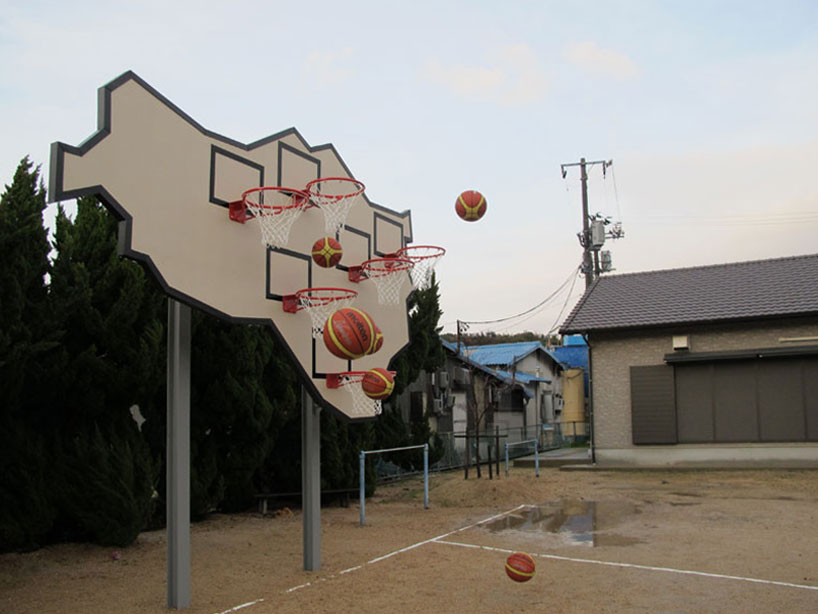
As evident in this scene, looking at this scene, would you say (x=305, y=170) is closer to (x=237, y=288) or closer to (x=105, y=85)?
(x=237, y=288)

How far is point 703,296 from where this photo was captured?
2025cm

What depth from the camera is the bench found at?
505 inches

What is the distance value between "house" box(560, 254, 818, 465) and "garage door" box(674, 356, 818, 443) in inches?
0.9

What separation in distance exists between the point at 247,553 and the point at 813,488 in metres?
11.2

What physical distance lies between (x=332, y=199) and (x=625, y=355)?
13217 mm

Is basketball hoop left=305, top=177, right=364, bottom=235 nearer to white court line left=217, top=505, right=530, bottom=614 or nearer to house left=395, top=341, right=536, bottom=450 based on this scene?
white court line left=217, top=505, right=530, bottom=614

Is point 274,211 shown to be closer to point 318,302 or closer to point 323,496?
point 318,302

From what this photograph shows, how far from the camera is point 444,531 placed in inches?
431

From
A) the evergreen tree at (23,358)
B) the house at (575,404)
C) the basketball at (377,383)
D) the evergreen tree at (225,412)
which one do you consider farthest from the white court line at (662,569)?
the house at (575,404)

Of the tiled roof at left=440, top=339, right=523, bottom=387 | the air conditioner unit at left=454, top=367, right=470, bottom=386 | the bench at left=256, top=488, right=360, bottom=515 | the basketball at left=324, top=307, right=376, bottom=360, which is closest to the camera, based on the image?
the basketball at left=324, top=307, right=376, bottom=360

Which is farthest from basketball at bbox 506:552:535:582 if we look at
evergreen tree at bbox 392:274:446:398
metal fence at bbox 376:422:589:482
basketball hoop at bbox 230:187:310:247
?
evergreen tree at bbox 392:274:446:398

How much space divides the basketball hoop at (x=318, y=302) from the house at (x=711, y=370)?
12.4 m

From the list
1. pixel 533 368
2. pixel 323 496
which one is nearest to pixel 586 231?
pixel 533 368

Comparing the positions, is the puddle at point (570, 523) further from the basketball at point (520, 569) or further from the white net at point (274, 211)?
the white net at point (274, 211)
